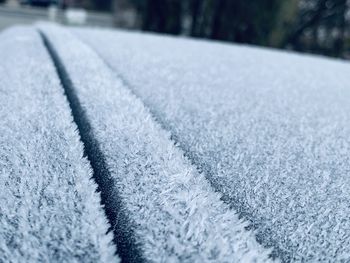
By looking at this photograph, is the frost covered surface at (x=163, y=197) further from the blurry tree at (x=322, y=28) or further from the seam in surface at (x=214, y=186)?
the blurry tree at (x=322, y=28)

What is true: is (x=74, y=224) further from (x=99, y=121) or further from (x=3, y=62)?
(x=3, y=62)

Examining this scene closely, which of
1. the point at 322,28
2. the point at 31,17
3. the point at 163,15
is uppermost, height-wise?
the point at 322,28

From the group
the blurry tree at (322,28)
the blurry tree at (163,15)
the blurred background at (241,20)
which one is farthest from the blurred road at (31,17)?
the blurry tree at (322,28)

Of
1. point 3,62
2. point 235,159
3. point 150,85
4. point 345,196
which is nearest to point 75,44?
point 3,62

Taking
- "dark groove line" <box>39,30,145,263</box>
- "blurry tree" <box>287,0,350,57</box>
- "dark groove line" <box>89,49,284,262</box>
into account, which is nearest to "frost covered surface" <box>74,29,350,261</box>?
"dark groove line" <box>89,49,284,262</box>

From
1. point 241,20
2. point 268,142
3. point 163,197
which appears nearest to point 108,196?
point 163,197

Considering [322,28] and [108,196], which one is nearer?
[108,196]

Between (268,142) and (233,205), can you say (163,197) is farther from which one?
(268,142)
